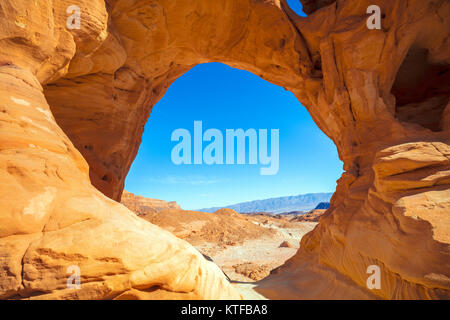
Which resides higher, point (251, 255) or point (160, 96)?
point (160, 96)

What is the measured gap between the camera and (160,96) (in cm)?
1066

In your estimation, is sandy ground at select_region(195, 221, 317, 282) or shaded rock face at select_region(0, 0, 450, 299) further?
sandy ground at select_region(195, 221, 317, 282)

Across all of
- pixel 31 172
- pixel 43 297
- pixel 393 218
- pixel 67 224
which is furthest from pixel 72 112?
pixel 393 218

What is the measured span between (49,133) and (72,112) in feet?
16.1

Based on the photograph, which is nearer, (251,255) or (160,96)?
(160,96)

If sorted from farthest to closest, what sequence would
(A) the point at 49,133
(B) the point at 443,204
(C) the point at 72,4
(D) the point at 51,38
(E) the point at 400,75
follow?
(E) the point at 400,75
(C) the point at 72,4
(D) the point at 51,38
(B) the point at 443,204
(A) the point at 49,133

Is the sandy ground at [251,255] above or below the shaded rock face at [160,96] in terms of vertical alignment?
below

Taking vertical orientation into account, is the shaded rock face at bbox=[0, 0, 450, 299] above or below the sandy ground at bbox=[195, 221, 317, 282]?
above

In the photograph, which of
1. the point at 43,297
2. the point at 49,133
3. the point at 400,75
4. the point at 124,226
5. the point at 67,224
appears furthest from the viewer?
the point at 400,75

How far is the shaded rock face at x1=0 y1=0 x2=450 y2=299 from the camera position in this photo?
100 inches

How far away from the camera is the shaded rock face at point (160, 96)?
254 centimetres

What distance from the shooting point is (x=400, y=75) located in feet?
28.5

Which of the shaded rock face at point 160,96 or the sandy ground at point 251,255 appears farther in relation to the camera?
the sandy ground at point 251,255
